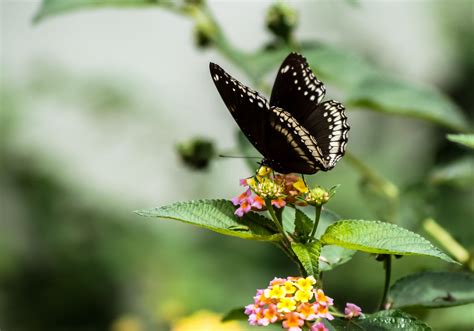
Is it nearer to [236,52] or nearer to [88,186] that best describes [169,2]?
[236,52]

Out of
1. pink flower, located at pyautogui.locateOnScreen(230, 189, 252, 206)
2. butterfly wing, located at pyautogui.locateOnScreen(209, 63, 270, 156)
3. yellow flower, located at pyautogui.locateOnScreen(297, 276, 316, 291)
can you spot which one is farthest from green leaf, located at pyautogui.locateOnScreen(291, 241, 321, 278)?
butterfly wing, located at pyautogui.locateOnScreen(209, 63, 270, 156)

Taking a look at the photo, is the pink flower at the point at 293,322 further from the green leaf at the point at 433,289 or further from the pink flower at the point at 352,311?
the green leaf at the point at 433,289

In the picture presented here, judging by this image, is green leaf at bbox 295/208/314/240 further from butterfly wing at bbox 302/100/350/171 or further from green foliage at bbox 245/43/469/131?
green foliage at bbox 245/43/469/131

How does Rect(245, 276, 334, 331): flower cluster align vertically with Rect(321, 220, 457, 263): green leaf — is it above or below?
below

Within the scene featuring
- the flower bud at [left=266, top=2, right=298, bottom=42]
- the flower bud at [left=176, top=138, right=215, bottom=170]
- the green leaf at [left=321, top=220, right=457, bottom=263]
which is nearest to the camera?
the green leaf at [left=321, top=220, right=457, bottom=263]

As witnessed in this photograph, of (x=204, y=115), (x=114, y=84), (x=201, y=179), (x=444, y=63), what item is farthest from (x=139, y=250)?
(x=444, y=63)

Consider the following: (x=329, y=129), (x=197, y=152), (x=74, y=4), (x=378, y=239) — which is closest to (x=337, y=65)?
(x=329, y=129)
